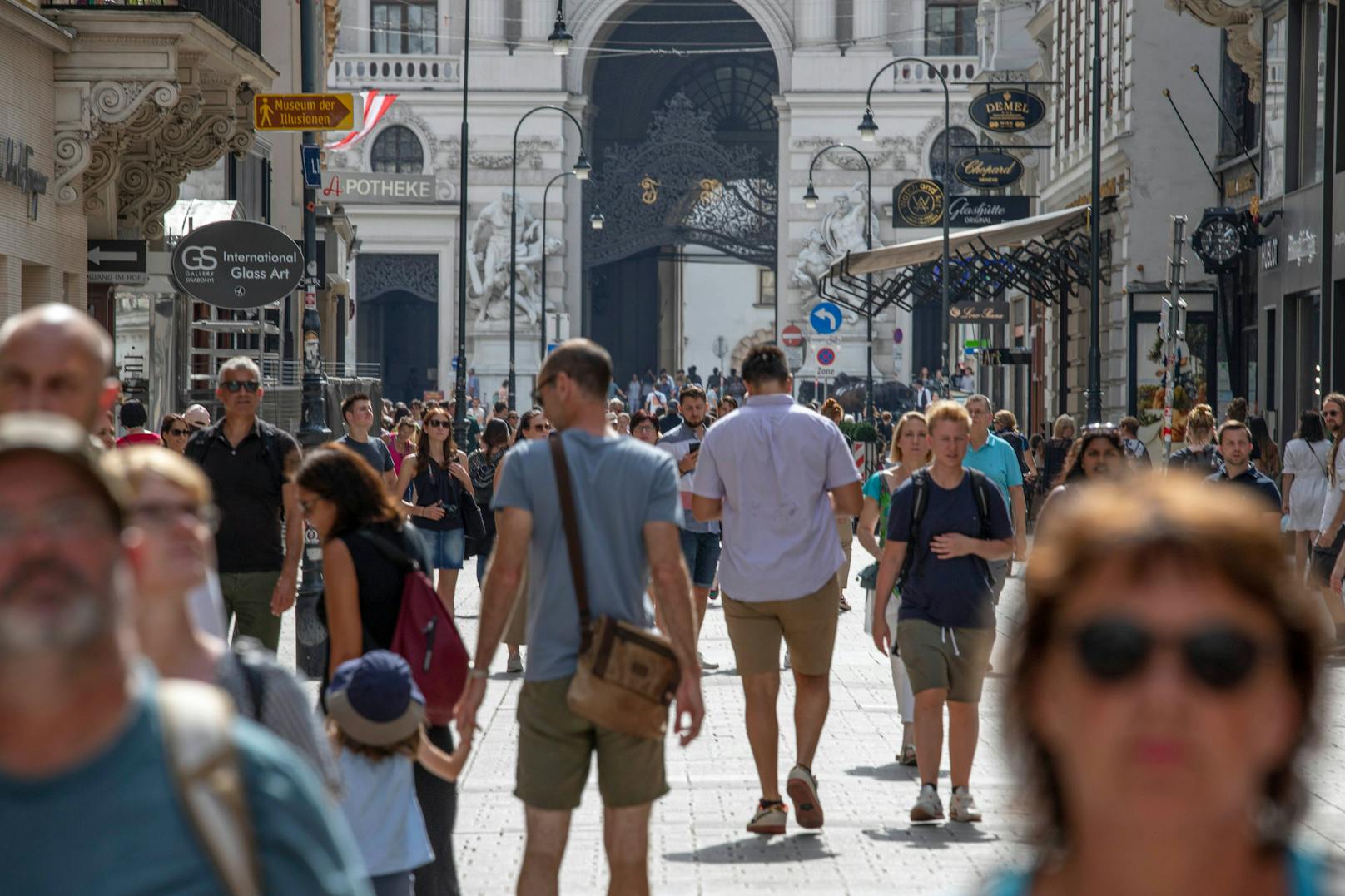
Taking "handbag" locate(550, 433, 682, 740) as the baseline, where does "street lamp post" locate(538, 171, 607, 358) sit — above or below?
above

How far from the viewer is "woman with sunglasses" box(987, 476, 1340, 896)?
187 cm

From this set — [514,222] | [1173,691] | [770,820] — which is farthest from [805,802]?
[514,222]

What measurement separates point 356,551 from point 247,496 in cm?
361

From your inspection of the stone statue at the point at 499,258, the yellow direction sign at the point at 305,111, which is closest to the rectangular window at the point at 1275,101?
the yellow direction sign at the point at 305,111

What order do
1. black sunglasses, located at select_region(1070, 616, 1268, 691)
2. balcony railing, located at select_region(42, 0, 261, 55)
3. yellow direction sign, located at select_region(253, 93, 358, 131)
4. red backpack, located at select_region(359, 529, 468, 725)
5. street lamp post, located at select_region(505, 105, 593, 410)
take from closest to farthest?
black sunglasses, located at select_region(1070, 616, 1268, 691) → red backpack, located at select_region(359, 529, 468, 725) → yellow direction sign, located at select_region(253, 93, 358, 131) → balcony railing, located at select_region(42, 0, 261, 55) → street lamp post, located at select_region(505, 105, 593, 410)

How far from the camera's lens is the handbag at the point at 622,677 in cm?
617

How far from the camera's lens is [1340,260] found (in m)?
25.3

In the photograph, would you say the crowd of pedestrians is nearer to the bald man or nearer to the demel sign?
the bald man

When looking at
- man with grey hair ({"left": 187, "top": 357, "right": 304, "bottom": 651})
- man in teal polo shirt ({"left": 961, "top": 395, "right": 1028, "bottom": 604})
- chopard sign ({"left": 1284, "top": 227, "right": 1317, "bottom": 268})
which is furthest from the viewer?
chopard sign ({"left": 1284, "top": 227, "right": 1317, "bottom": 268})

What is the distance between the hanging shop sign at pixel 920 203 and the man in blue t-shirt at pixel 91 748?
140 ft

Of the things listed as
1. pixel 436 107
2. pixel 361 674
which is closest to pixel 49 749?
pixel 361 674

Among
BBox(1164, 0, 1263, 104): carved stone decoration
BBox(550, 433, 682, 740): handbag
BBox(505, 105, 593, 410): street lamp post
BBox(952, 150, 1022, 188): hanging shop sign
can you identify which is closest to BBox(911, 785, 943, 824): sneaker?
BBox(550, 433, 682, 740): handbag

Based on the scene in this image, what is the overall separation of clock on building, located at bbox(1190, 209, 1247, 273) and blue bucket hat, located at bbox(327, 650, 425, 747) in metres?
24.8

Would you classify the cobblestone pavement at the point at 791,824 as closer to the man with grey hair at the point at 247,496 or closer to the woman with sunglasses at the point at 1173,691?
the man with grey hair at the point at 247,496
